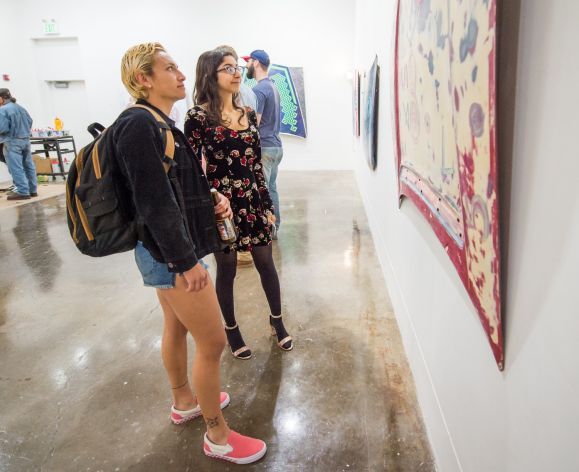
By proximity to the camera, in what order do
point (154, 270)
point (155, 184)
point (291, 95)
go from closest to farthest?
1. point (155, 184)
2. point (154, 270)
3. point (291, 95)

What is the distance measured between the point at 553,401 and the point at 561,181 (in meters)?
0.37

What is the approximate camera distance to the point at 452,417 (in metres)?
1.25

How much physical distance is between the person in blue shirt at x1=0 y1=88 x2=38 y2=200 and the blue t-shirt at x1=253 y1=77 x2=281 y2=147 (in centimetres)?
490

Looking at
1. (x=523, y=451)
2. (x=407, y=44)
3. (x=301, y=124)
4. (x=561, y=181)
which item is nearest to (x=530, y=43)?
(x=561, y=181)

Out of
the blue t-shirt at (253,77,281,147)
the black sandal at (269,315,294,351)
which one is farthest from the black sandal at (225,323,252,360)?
the blue t-shirt at (253,77,281,147)

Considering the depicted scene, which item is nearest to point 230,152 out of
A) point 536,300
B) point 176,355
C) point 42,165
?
point 176,355

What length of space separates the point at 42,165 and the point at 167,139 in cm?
795

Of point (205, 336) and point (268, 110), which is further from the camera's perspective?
point (268, 110)

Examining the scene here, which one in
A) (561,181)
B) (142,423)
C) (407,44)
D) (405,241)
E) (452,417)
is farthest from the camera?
(405,241)

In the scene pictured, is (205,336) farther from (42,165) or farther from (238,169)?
(42,165)

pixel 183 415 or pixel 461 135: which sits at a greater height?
pixel 461 135

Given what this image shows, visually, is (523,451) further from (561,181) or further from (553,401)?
(561,181)

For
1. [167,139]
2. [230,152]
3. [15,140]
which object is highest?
[167,139]

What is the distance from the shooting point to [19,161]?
616cm
